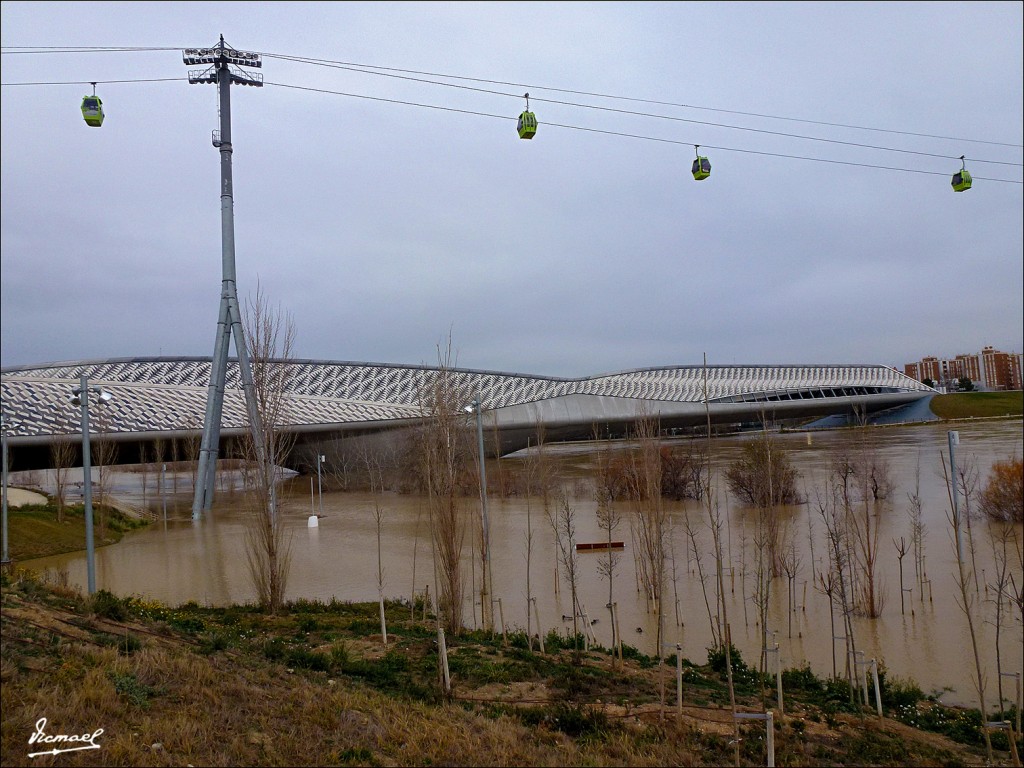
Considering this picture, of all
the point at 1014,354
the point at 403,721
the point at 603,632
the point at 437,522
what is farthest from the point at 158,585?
the point at 1014,354

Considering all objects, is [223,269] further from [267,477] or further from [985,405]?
[985,405]

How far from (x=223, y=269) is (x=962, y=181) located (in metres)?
24.2

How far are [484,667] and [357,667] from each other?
131 centimetres

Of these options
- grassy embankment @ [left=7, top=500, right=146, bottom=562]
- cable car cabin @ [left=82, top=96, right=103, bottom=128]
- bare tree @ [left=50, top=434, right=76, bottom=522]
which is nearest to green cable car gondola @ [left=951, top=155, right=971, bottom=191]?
cable car cabin @ [left=82, top=96, right=103, bottom=128]

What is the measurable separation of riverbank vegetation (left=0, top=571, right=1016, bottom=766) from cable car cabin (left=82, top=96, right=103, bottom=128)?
829cm

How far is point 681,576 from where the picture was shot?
1478cm

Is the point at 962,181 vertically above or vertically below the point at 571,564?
above

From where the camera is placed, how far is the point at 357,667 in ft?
23.4

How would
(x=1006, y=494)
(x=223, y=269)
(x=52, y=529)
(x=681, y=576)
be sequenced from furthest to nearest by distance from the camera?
(x=223, y=269), (x=52, y=529), (x=681, y=576), (x=1006, y=494)

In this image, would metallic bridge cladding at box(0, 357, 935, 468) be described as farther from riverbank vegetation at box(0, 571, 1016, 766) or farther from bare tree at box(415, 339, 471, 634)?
riverbank vegetation at box(0, 571, 1016, 766)

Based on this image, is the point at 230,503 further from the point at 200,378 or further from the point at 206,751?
the point at 206,751

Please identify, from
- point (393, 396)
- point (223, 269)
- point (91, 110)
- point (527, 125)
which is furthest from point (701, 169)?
point (393, 396)

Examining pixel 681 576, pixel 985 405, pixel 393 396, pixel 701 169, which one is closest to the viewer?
pixel 701 169

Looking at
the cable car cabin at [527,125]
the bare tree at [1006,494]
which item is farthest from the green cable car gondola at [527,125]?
the bare tree at [1006,494]
